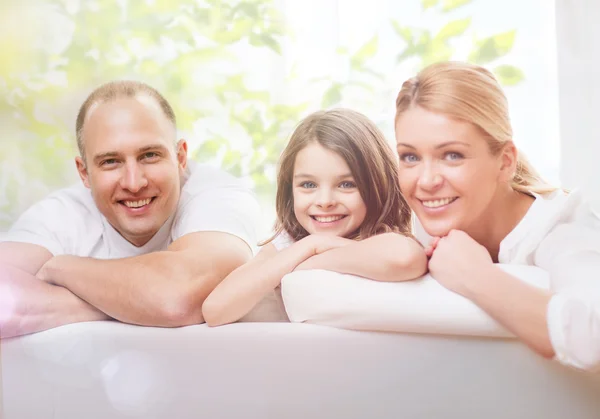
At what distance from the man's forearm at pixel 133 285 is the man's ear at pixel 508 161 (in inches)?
24.9

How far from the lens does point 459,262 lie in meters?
1.22

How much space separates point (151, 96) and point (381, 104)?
51 centimetres

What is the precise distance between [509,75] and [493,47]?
0.07 meters

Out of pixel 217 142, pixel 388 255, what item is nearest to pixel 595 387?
pixel 388 255

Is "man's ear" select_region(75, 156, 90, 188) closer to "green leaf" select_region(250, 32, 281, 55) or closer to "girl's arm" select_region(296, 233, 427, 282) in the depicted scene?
"green leaf" select_region(250, 32, 281, 55)

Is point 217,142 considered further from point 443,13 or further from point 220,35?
point 443,13

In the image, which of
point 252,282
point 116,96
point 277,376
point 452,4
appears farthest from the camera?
point 116,96

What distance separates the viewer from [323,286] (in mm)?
1264

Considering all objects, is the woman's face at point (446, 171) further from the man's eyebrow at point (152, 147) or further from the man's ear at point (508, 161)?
the man's eyebrow at point (152, 147)

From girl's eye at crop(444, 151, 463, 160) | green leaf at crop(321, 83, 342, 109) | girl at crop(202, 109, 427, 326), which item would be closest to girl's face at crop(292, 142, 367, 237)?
girl at crop(202, 109, 427, 326)

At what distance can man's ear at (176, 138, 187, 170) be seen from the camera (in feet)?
5.14

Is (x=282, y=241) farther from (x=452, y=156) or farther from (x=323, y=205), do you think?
(x=452, y=156)

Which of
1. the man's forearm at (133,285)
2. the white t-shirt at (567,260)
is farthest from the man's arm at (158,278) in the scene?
the white t-shirt at (567,260)

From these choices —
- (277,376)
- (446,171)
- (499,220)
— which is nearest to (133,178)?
(277,376)
